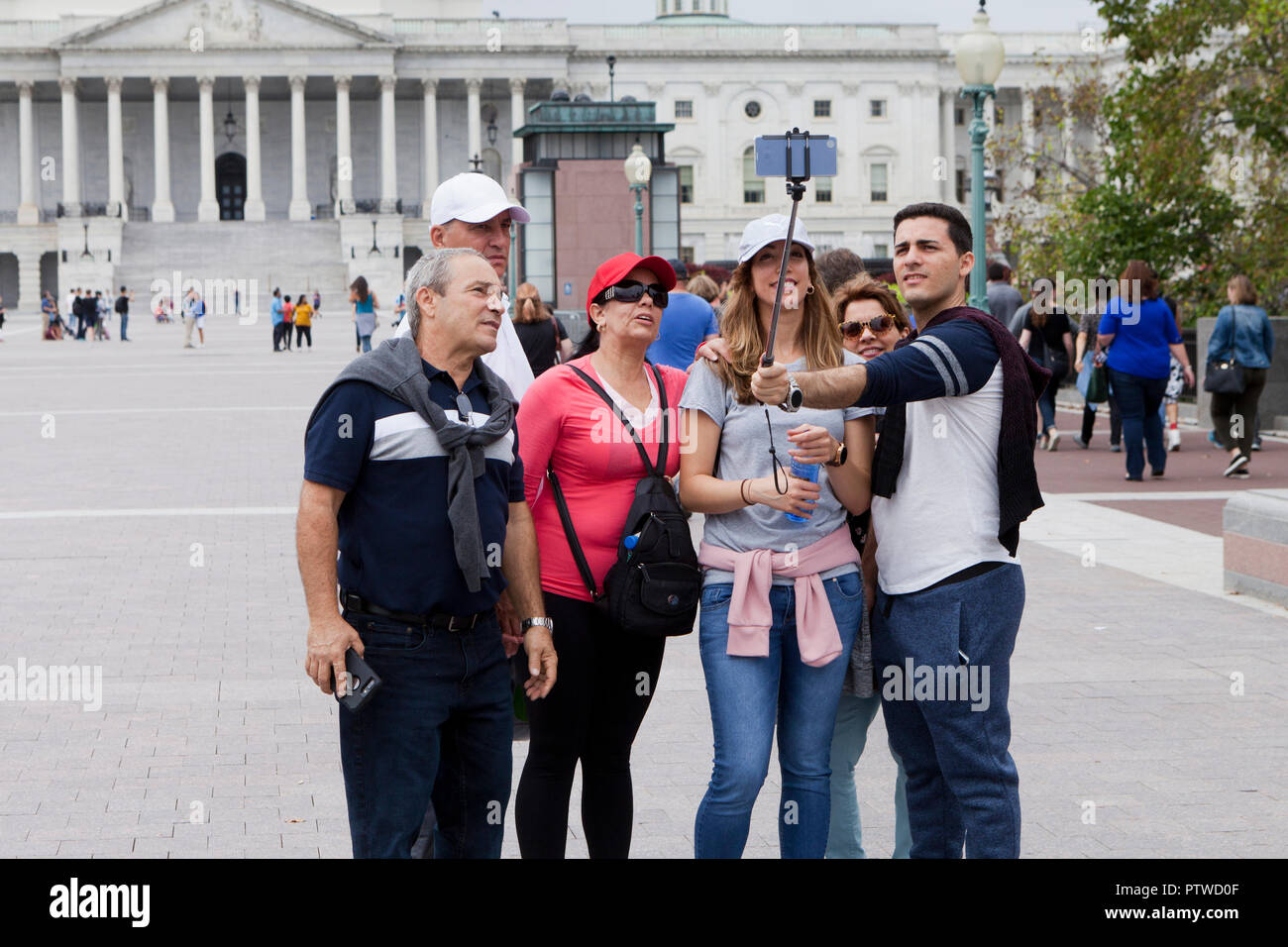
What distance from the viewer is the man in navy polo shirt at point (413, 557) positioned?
14.0 feet

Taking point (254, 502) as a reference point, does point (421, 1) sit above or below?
above

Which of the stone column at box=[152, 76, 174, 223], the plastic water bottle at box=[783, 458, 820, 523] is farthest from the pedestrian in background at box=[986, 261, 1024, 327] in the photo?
the stone column at box=[152, 76, 174, 223]

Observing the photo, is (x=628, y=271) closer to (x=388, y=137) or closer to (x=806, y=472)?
(x=806, y=472)

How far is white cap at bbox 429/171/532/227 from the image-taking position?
518 centimetres

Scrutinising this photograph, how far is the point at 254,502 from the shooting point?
14.3 metres

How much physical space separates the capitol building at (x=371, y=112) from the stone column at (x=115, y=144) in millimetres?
171

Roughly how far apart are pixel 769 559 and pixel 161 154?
90.9m

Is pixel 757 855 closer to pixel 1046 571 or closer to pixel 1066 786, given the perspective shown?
pixel 1066 786

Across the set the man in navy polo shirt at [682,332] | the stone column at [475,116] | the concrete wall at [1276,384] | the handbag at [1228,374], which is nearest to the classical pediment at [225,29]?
the stone column at [475,116]

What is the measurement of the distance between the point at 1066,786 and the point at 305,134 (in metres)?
92.8

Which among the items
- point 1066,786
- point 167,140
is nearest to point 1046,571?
point 1066,786

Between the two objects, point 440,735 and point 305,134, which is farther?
point 305,134

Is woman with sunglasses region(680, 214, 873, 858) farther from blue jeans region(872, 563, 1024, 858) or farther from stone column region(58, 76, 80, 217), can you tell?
stone column region(58, 76, 80, 217)

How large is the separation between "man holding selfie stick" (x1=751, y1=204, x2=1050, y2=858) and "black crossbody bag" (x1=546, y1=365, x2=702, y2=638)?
0.57 metres
